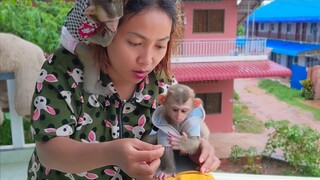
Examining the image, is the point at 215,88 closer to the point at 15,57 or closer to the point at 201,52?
the point at 201,52

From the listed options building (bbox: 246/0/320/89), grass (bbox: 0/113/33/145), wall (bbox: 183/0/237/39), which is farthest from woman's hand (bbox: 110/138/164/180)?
wall (bbox: 183/0/237/39)

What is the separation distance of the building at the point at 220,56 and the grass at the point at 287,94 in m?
0.14

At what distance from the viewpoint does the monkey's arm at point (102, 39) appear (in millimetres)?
481

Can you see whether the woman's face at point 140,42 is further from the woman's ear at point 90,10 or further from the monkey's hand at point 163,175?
the monkey's hand at point 163,175

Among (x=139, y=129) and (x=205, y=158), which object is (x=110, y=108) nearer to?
→ (x=139, y=129)

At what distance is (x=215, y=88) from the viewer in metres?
5.18

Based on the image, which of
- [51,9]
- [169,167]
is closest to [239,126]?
[51,9]

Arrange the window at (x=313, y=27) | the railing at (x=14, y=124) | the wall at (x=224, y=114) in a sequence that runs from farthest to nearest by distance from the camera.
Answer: the wall at (x=224, y=114) < the window at (x=313, y=27) < the railing at (x=14, y=124)

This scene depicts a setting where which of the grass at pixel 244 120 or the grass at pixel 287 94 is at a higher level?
the grass at pixel 287 94

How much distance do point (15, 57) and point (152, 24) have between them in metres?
1.32

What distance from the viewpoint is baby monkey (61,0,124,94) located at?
0.46 m

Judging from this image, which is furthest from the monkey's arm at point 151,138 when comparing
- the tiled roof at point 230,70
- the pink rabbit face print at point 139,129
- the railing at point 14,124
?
the tiled roof at point 230,70

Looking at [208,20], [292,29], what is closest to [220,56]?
[208,20]

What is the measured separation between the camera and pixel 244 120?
5234mm
